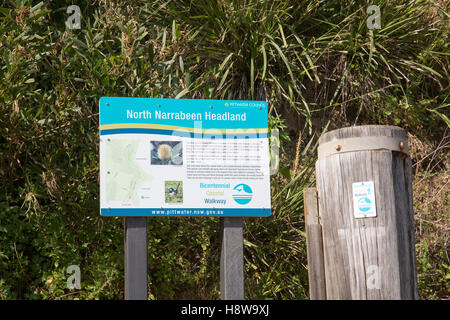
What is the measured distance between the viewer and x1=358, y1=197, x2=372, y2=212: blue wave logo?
2.75m

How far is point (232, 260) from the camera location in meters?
3.16

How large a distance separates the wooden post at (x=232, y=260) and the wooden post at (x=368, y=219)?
20.0 inches

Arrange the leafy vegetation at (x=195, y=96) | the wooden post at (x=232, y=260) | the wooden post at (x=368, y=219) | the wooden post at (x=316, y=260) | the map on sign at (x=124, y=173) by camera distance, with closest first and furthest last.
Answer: the wooden post at (x=368, y=219) < the wooden post at (x=316, y=260) < the map on sign at (x=124, y=173) < the wooden post at (x=232, y=260) < the leafy vegetation at (x=195, y=96)

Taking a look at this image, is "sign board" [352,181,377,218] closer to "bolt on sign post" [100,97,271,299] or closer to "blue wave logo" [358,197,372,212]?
"blue wave logo" [358,197,372,212]

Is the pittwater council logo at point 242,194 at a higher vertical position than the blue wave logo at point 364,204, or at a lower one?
higher

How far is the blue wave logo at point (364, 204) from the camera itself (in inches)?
108

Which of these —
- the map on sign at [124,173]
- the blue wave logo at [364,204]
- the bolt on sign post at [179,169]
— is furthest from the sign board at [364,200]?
the map on sign at [124,173]

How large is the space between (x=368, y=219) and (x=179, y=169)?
100cm

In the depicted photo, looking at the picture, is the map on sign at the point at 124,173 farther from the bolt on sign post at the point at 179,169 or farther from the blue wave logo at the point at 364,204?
the blue wave logo at the point at 364,204

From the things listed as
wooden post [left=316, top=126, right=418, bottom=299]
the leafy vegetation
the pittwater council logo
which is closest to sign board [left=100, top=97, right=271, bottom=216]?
the pittwater council logo

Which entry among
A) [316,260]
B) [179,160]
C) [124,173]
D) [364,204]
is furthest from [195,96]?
[364,204]

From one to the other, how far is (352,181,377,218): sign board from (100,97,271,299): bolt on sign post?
1.99ft

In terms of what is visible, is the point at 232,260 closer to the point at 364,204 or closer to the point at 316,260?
the point at 316,260
